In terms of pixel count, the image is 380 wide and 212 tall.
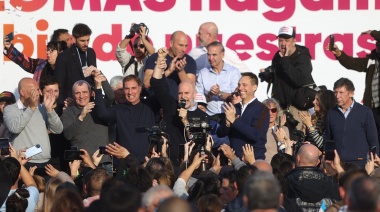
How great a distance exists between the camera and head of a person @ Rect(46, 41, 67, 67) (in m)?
15.2

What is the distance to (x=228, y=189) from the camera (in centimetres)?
987

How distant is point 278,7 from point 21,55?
378cm

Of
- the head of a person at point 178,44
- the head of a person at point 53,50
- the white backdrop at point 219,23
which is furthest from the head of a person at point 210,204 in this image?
the white backdrop at point 219,23

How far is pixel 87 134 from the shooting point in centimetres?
1368

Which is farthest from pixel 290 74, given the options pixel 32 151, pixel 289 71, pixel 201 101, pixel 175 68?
pixel 32 151

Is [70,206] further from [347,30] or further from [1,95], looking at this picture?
[347,30]

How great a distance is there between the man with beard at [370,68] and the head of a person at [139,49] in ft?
8.52

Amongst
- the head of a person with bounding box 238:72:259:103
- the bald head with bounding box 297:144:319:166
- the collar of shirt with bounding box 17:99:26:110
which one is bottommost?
the bald head with bounding box 297:144:319:166

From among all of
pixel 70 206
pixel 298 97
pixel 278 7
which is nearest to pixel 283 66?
pixel 298 97

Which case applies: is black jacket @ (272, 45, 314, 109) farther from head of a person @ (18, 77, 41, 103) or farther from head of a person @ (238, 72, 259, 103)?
head of a person @ (18, 77, 41, 103)

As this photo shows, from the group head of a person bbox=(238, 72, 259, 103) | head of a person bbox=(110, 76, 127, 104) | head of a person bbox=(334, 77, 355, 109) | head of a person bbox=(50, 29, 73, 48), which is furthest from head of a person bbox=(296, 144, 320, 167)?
head of a person bbox=(50, 29, 73, 48)

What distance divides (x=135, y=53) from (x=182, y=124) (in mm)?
2551

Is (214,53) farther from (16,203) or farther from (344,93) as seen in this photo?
(16,203)

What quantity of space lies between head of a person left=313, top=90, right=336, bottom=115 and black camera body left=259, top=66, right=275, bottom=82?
1.10 m
